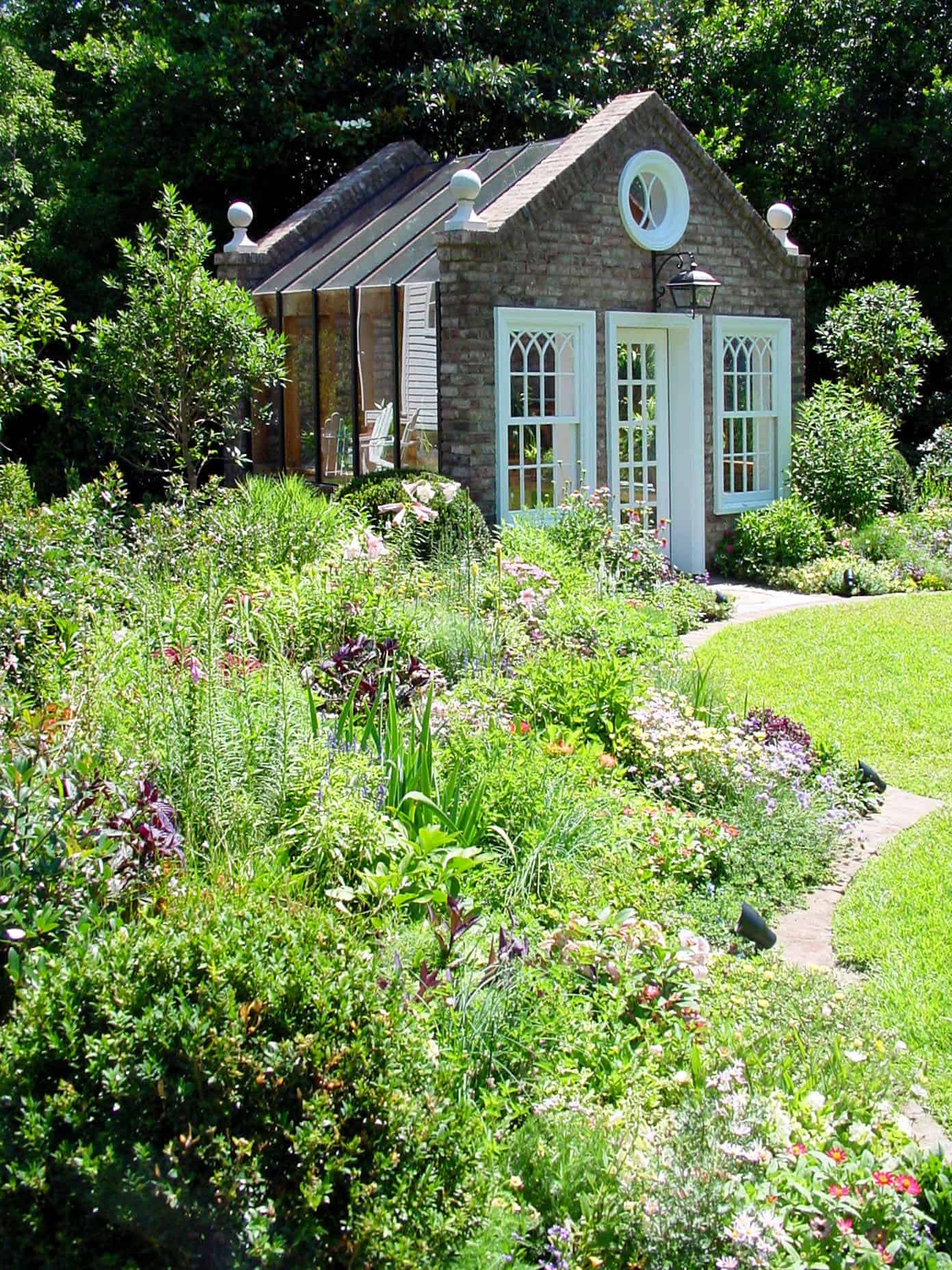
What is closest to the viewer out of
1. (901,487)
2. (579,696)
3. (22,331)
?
(579,696)

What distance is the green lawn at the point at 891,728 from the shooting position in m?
4.64

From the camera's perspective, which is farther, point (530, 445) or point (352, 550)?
point (530, 445)

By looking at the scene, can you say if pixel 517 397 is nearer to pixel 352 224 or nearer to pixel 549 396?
pixel 549 396

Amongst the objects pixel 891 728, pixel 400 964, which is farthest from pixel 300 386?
pixel 400 964

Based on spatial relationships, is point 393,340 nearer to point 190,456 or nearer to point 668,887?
point 190,456

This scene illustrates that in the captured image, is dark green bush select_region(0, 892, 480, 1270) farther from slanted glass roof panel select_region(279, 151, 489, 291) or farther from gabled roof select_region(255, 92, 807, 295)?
slanted glass roof panel select_region(279, 151, 489, 291)

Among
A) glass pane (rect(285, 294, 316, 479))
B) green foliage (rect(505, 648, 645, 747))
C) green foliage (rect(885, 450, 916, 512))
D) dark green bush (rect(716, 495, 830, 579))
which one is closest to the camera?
green foliage (rect(505, 648, 645, 747))

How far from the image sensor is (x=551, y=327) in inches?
521

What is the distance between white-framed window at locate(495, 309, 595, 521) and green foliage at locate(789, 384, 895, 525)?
334 cm

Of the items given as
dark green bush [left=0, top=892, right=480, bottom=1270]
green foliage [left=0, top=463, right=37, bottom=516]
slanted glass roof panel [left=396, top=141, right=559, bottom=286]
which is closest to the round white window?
slanted glass roof panel [left=396, top=141, right=559, bottom=286]

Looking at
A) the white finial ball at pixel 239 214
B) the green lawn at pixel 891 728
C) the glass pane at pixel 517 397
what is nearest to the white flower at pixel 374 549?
the green lawn at pixel 891 728

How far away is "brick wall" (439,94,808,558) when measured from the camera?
12523mm

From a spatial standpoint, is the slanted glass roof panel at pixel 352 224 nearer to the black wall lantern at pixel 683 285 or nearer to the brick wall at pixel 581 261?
the brick wall at pixel 581 261

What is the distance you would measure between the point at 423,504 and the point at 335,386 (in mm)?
3311
